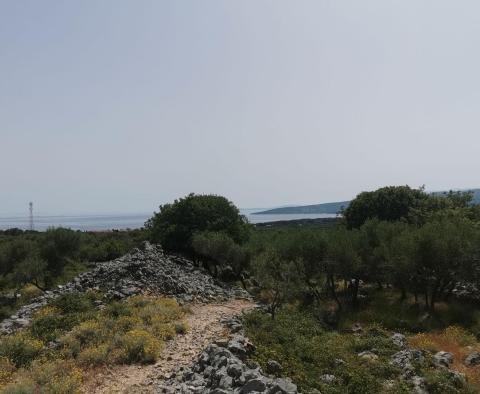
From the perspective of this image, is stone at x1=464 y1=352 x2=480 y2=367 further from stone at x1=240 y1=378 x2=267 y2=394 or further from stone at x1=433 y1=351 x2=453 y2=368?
stone at x1=240 y1=378 x2=267 y2=394

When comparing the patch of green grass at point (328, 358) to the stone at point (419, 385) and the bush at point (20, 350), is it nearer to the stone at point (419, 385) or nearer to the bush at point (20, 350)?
the stone at point (419, 385)

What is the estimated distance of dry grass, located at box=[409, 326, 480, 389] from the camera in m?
20.6

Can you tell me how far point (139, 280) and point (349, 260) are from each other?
16598 mm

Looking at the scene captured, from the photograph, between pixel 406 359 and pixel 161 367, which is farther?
pixel 406 359

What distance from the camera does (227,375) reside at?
13.0 meters

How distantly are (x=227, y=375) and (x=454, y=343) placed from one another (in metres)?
17.8

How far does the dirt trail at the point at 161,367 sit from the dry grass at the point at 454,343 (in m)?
11.5

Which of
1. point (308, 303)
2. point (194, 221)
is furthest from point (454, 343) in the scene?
point (194, 221)

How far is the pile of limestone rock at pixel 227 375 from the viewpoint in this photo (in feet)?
39.5

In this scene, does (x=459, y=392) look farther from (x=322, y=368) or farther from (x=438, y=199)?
(x=438, y=199)

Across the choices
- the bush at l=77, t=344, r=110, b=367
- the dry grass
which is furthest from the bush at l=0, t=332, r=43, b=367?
the dry grass

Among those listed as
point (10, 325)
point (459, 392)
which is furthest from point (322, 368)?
point (10, 325)

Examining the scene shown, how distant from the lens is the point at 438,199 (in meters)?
58.2

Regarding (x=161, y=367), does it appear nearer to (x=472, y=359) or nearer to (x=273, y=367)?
(x=273, y=367)
